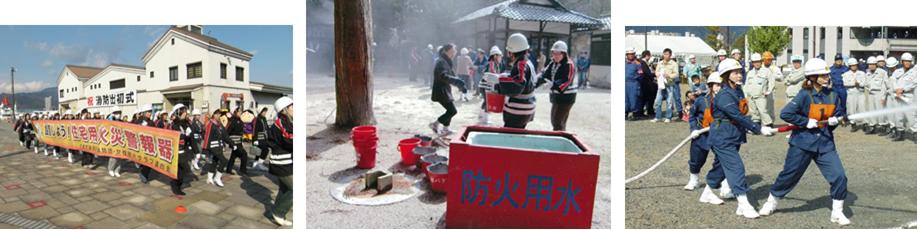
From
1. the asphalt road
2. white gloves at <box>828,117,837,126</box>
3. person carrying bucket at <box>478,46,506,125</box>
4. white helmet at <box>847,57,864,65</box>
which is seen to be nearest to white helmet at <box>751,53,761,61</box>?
the asphalt road

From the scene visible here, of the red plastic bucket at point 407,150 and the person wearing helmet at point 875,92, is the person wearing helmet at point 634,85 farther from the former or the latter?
the red plastic bucket at point 407,150

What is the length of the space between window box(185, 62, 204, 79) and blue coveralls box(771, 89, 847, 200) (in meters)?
4.86

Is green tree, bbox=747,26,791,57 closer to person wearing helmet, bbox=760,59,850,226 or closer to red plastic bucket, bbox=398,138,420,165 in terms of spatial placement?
person wearing helmet, bbox=760,59,850,226

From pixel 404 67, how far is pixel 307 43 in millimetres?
843

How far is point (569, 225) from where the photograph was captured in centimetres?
308

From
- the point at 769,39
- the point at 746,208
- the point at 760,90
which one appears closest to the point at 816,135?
the point at 746,208

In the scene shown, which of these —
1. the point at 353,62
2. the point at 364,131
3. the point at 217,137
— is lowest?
the point at 217,137

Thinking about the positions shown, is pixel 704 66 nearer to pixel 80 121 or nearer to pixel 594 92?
pixel 594 92

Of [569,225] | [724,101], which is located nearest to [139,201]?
[569,225]

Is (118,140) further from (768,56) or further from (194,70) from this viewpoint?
(768,56)

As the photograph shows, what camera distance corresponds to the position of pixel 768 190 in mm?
3947

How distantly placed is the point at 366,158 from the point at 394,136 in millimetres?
361

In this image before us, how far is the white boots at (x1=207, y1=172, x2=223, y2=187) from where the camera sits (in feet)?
15.6

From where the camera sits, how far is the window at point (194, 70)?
4209mm
